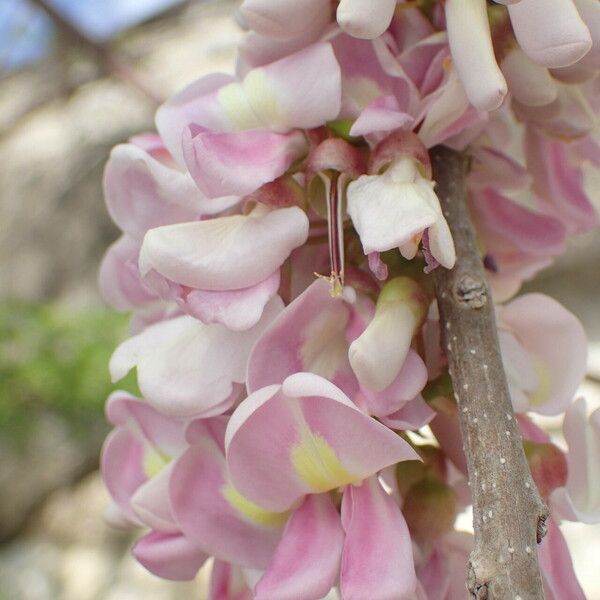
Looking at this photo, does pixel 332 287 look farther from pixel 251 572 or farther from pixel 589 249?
pixel 589 249

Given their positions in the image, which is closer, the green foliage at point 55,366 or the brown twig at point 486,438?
the brown twig at point 486,438

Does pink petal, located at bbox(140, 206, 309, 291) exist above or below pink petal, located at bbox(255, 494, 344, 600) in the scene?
above

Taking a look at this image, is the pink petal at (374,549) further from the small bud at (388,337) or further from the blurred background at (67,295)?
the blurred background at (67,295)

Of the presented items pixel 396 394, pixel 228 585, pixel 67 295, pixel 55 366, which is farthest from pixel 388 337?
pixel 67 295

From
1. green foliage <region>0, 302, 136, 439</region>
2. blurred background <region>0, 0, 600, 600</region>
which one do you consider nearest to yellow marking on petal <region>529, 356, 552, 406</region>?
blurred background <region>0, 0, 600, 600</region>

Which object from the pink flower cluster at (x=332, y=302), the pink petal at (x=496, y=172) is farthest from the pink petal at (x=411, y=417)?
the pink petal at (x=496, y=172)

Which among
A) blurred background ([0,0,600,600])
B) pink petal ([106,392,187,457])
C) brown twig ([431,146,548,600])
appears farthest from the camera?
blurred background ([0,0,600,600])

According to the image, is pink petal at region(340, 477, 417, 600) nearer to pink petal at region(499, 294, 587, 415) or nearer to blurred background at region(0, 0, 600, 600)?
pink petal at region(499, 294, 587, 415)

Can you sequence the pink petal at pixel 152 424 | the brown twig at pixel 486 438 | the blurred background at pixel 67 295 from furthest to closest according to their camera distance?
the blurred background at pixel 67 295, the pink petal at pixel 152 424, the brown twig at pixel 486 438
